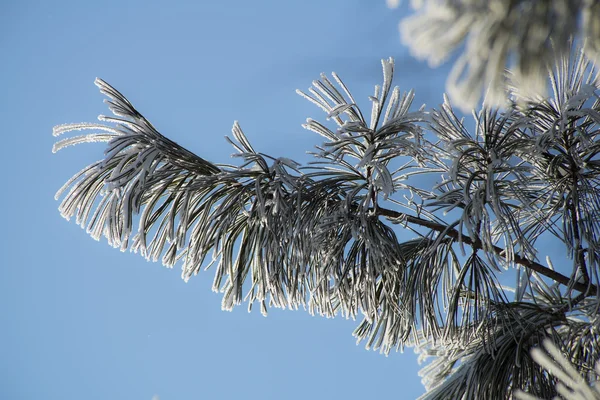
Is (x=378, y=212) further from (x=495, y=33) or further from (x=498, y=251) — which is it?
(x=495, y=33)

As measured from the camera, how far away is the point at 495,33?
0.41 m

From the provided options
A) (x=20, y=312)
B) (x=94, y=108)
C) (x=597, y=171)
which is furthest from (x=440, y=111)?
(x=20, y=312)

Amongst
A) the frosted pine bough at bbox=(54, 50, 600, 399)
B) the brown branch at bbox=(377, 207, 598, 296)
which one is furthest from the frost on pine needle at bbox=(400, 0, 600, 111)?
the brown branch at bbox=(377, 207, 598, 296)

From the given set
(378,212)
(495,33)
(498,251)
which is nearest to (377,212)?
(378,212)

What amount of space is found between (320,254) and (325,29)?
4.64 feet

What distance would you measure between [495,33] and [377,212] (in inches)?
19.8

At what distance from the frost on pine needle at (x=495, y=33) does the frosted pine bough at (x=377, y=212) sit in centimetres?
36

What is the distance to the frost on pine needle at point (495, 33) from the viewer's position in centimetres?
40

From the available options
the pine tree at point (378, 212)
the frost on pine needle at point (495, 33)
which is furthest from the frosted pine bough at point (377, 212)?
the frost on pine needle at point (495, 33)

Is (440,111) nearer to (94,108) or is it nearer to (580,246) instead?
(580,246)

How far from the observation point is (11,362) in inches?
107

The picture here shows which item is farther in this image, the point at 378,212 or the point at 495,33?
the point at 378,212

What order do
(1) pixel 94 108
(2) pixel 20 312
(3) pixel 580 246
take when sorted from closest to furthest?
1. (3) pixel 580 246
2. (1) pixel 94 108
3. (2) pixel 20 312

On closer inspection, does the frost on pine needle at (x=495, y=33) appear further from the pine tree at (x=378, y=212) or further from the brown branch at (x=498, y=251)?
the brown branch at (x=498, y=251)
